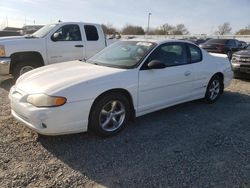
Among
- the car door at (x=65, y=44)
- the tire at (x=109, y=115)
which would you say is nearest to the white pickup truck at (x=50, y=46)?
the car door at (x=65, y=44)

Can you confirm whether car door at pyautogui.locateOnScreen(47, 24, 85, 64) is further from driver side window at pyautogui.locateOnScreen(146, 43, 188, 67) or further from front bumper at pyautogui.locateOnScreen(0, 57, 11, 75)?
driver side window at pyautogui.locateOnScreen(146, 43, 188, 67)

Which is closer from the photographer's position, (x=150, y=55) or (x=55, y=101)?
(x=55, y=101)

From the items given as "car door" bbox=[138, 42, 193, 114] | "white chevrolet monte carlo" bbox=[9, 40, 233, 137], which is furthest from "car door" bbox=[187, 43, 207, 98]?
"car door" bbox=[138, 42, 193, 114]

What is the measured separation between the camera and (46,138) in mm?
4199

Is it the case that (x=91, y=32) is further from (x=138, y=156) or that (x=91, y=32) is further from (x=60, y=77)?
(x=138, y=156)

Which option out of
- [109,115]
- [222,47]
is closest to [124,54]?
[109,115]

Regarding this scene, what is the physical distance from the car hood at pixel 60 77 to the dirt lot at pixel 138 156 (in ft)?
2.62

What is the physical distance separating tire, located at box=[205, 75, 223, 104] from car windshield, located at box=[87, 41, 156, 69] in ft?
6.53

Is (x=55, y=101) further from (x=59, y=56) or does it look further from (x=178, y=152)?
(x=59, y=56)

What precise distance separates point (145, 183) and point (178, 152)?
0.96 meters

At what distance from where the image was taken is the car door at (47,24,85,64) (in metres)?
8.30

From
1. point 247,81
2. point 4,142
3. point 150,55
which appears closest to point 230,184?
point 150,55

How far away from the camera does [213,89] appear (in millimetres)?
6438

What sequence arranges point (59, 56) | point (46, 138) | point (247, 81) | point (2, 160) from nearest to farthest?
point (2, 160)
point (46, 138)
point (59, 56)
point (247, 81)
